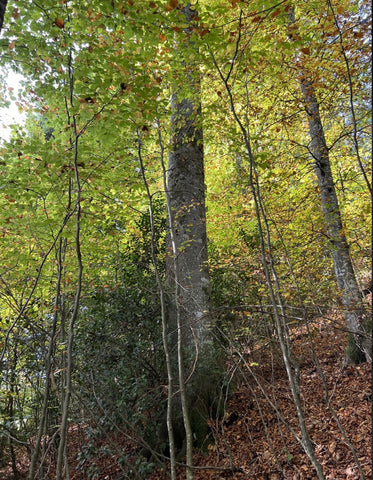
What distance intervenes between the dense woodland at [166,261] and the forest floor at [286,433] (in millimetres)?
25

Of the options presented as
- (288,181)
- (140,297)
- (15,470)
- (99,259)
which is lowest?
(15,470)

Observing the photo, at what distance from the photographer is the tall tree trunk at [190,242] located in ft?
13.5

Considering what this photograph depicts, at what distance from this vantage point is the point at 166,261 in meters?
4.61

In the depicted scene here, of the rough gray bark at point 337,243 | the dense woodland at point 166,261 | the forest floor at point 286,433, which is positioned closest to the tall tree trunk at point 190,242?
the dense woodland at point 166,261

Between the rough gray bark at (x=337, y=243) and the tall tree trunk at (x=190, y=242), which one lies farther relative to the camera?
the rough gray bark at (x=337, y=243)

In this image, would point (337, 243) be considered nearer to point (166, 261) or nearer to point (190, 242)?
point (190, 242)

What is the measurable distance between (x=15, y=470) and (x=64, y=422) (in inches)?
176

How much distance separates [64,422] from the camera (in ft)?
6.34

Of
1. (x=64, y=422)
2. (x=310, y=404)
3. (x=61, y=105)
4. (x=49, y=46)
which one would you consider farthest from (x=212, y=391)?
(x=49, y=46)

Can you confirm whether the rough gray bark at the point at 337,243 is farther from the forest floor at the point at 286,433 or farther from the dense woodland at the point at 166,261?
the forest floor at the point at 286,433

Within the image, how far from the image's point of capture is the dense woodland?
3.23 meters

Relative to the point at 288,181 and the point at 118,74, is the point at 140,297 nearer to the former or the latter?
the point at 118,74

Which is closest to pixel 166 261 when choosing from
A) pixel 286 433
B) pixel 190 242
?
pixel 190 242

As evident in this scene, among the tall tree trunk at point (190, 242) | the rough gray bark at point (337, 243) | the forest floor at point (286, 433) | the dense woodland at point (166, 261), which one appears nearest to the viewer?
the forest floor at point (286, 433)
